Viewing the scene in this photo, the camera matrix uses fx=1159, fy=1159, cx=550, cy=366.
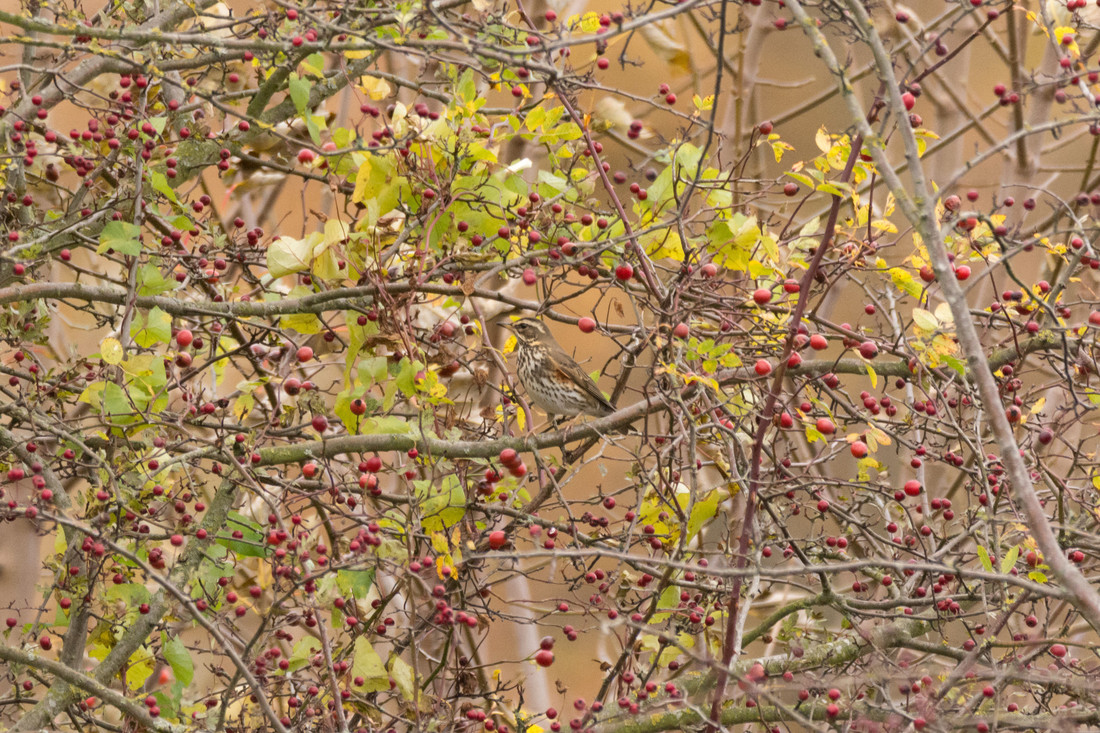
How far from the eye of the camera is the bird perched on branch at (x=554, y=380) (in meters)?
5.48

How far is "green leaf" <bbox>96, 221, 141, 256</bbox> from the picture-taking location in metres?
3.74

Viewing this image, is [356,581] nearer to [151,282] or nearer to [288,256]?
[288,256]

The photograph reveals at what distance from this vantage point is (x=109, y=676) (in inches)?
161

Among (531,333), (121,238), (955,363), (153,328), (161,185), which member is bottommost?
(955,363)

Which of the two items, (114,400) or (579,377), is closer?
(114,400)

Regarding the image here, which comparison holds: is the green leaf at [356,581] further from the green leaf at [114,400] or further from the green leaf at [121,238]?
the green leaf at [121,238]

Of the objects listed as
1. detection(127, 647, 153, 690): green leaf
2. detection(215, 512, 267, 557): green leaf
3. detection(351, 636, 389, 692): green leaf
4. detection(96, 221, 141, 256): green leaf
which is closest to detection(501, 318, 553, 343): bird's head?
detection(215, 512, 267, 557): green leaf

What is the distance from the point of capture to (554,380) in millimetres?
5512

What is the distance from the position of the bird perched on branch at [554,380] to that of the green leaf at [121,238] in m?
2.01

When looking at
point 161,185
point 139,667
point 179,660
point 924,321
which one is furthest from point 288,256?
point 924,321

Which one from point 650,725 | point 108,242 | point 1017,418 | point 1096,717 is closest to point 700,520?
point 650,725

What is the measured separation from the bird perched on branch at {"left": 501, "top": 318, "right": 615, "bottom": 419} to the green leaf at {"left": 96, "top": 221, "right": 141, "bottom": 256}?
2.01m

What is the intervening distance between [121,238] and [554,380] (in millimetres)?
2272

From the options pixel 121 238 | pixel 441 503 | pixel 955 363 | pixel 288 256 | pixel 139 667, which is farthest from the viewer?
pixel 139 667
